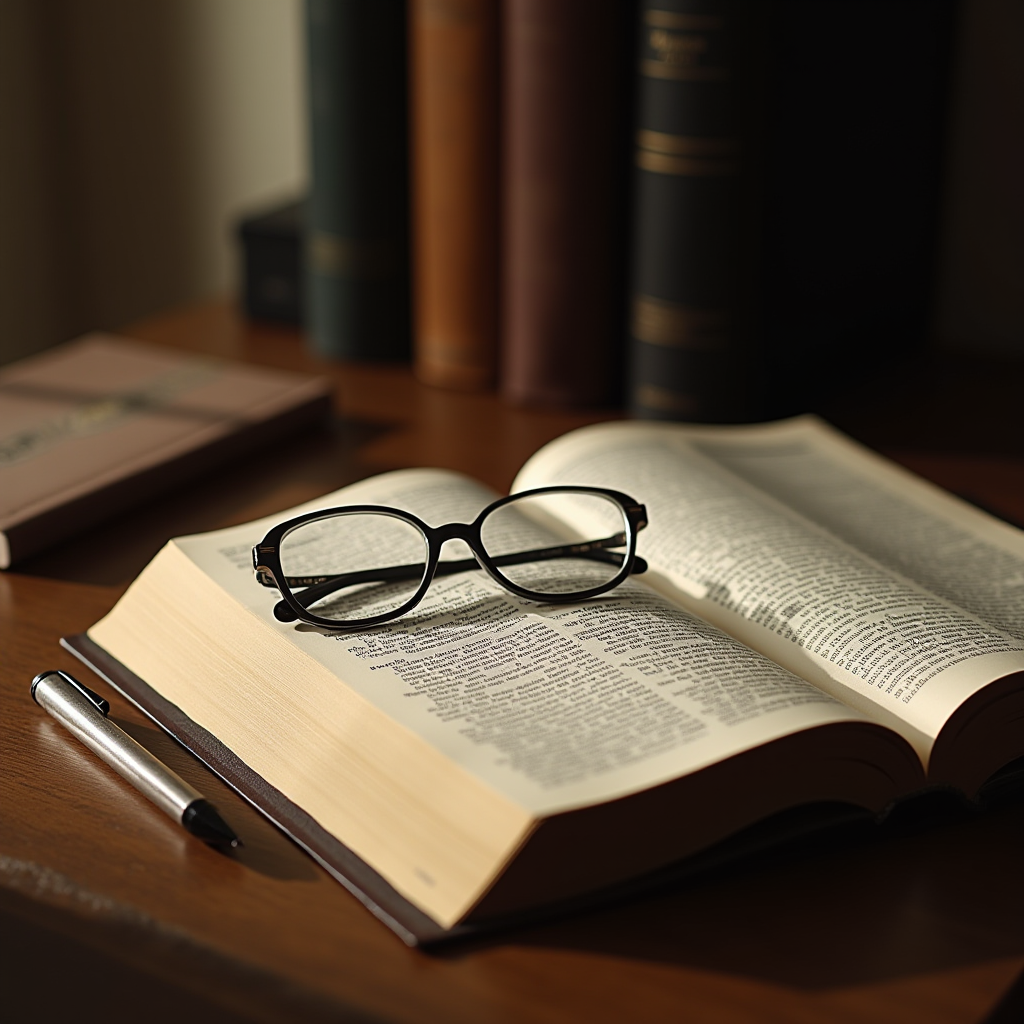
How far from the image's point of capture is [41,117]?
163 centimetres

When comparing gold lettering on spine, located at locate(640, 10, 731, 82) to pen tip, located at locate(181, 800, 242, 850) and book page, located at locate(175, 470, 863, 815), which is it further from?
pen tip, located at locate(181, 800, 242, 850)

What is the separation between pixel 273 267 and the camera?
117 centimetres

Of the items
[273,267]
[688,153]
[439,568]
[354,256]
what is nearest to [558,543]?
[439,568]

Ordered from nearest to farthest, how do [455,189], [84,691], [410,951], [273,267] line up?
1. [410,951]
2. [84,691]
3. [455,189]
4. [273,267]

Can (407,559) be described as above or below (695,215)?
below

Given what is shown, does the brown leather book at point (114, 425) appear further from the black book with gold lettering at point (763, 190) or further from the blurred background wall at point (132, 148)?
the blurred background wall at point (132, 148)

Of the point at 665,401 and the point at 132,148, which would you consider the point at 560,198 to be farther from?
the point at 132,148

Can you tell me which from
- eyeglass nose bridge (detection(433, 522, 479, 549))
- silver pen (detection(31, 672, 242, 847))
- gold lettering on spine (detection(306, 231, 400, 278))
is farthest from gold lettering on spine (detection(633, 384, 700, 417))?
silver pen (detection(31, 672, 242, 847))

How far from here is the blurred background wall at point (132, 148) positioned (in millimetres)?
1504

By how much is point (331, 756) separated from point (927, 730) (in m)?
0.22

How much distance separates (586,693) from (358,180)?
64 centimetres

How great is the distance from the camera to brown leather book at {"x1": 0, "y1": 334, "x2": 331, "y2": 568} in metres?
0.76

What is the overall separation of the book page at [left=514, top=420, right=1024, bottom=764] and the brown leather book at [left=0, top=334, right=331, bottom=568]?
23cm

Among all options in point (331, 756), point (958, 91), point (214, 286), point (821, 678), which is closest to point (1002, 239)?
point (958, 91)
